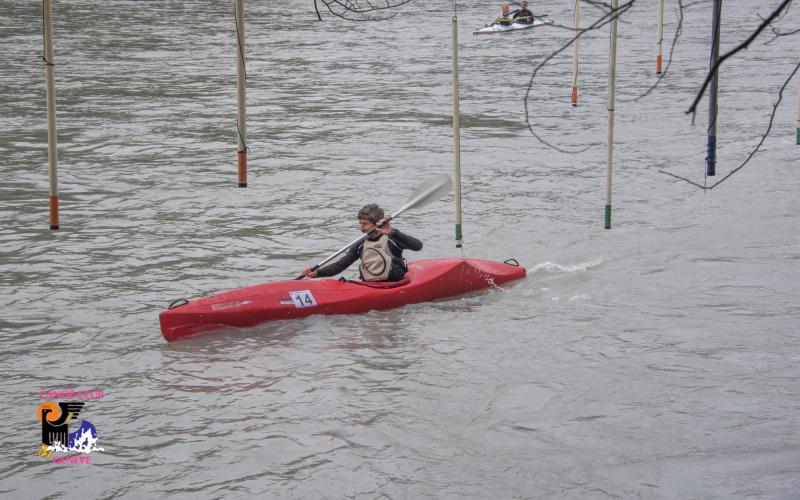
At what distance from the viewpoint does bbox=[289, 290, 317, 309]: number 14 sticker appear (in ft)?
27.2

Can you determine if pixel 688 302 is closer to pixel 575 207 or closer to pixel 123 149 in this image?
pixel 575 207

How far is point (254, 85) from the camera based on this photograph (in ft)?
68.8

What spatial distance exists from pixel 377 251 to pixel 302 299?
728mm

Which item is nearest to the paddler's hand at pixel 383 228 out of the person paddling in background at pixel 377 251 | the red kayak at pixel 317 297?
the person paddling in background at pixel 377 251

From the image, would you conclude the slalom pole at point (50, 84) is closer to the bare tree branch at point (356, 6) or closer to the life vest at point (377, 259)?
the bare tree branch at point (356, 6)

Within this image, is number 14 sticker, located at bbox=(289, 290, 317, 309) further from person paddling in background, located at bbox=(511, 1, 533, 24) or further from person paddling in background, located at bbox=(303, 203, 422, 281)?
person paddling in background, located at bbox=(511, 1, 533, 24)

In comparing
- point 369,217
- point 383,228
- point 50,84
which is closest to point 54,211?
point 50,84

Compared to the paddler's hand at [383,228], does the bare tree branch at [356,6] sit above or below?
above

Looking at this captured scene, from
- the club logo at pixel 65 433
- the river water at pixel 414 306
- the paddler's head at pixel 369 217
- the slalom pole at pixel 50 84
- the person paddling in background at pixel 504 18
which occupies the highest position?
the person paddling in background at pixel 504 18

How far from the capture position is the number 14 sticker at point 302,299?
8.30m

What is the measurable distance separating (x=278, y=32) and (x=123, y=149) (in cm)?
1493

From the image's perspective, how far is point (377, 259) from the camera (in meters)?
8.62

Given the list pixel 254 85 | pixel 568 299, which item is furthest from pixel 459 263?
pixel 254 85

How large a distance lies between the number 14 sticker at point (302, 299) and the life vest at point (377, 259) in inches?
22.1
